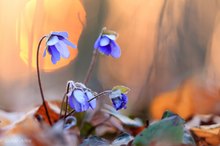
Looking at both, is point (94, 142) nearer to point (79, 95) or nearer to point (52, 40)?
point (79, 95)

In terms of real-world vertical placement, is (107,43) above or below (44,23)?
Result: below

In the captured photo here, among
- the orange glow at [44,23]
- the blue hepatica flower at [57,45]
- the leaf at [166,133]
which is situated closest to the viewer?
the leaf at [166,133]

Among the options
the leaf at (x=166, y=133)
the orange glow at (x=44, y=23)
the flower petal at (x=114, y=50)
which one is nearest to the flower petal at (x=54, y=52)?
the flower petal at (x=114, y=50)

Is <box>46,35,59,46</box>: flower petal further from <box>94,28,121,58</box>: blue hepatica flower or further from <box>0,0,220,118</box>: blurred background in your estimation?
<box>0,0,220,118</box>: blurred background

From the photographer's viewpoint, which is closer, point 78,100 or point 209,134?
point 78,100

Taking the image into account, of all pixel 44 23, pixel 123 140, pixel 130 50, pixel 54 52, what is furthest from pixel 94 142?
pixel 130 50

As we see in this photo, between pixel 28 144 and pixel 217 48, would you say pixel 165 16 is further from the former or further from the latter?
pixel 28 144

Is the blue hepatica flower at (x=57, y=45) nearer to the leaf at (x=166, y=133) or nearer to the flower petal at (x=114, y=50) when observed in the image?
the flower petal at (x=114, y=50)
